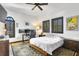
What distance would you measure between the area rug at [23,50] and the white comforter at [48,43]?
0.15 metres

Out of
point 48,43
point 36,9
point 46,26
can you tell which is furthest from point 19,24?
point 48,43

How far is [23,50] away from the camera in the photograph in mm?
1895

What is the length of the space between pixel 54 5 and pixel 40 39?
2.57 ft

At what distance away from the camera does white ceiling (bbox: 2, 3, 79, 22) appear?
73.0 inches

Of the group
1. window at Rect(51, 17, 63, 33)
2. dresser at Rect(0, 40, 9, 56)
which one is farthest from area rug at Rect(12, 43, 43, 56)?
window at Rect(51, 17, 63, 33)

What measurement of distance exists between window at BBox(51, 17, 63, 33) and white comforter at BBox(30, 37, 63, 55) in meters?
0.18

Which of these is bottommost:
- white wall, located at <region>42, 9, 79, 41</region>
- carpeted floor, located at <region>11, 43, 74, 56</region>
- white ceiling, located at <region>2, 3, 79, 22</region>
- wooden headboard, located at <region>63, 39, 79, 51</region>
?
carpeted floor, located at <region>11, 43, 74, 56</region>

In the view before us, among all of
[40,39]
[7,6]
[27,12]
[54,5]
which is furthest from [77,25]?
[7,6]

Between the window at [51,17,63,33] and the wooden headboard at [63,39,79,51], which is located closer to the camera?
the wooden headboard at [63,39,79,51]

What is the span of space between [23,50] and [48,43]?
1.79 ft

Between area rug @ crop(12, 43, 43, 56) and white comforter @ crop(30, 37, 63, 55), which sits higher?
white comforter @ crop(30, 37, 63, 55)

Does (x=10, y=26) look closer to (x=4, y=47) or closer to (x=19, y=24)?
(x=19, y=24)

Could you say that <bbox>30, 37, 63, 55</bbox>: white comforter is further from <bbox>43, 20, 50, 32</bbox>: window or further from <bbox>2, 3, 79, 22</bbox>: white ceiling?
<bbox>2, 3, 79, 22</bbox>: white ceiling

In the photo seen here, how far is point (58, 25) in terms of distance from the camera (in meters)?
1.95
